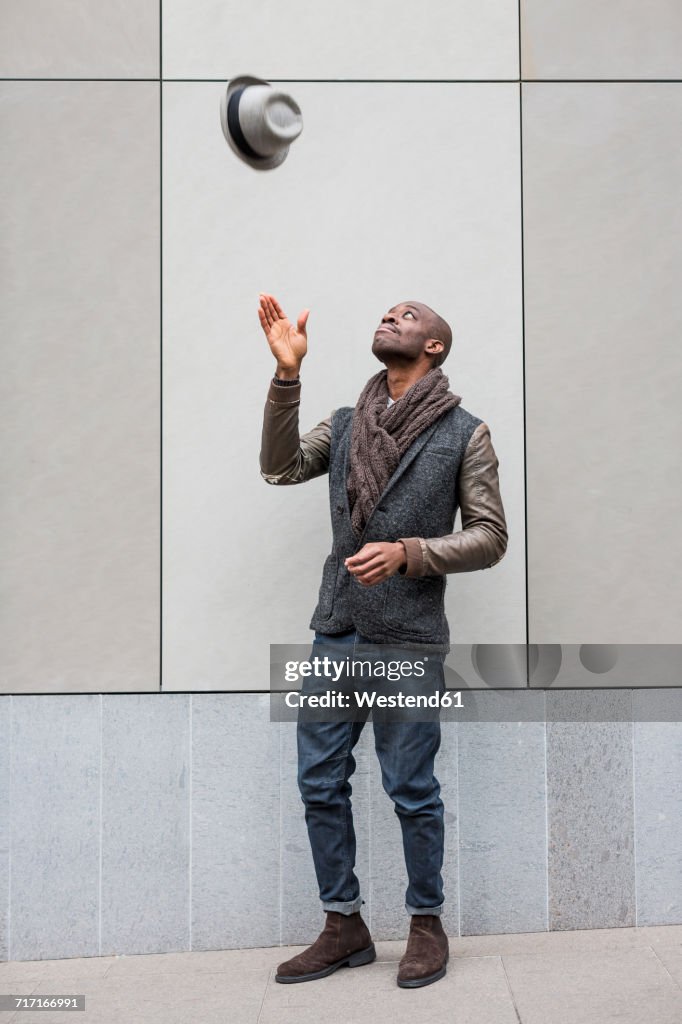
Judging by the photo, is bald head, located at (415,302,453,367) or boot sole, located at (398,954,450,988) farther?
bald head, located at (415,302,453,367)

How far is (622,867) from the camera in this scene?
3838 millimetres

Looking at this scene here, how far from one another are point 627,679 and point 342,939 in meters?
1.54

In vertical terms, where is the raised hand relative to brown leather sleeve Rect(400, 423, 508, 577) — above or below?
above

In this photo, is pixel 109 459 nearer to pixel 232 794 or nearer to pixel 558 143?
pixel 232 794

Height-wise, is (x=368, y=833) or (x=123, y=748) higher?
(x=123, y=748)

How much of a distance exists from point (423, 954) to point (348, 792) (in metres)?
0.59

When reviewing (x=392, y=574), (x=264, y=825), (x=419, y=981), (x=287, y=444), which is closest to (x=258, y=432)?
(x=287, y=444)

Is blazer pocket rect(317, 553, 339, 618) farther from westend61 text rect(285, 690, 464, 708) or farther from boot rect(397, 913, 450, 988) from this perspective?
boot rect(397, 913, 450, 988)

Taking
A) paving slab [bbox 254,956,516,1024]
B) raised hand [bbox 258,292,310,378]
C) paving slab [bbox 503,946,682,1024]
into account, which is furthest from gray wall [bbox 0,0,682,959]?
raised hand [bbox 258,292,310,378]

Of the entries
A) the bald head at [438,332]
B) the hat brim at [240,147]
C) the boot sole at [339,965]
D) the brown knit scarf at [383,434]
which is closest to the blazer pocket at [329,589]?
the brown knit scarf at [383,434]

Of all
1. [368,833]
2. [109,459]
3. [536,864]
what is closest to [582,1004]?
[536,864]

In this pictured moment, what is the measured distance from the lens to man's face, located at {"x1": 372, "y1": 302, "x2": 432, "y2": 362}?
10.9 ft

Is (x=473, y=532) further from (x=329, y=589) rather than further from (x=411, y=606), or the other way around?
(x=329, y=589)

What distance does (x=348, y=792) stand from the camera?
3.36 metres
